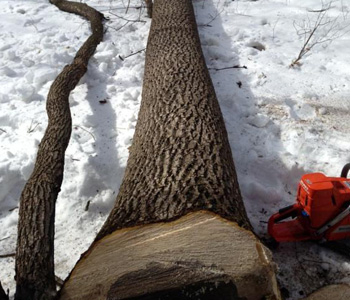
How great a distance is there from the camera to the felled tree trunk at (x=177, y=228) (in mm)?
1430

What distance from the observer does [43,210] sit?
2141 millimetres

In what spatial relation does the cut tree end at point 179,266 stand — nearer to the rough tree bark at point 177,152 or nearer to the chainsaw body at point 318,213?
the rough tree bark at point 177,152

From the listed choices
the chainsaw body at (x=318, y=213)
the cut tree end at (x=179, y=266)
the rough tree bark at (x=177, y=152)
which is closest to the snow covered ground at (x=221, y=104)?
the chainsaw body at (x=318, y=213)

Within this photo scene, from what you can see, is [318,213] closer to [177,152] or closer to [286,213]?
[286,213]

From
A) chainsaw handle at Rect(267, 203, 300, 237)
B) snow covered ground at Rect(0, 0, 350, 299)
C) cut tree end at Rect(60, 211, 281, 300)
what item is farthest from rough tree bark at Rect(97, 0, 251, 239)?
snow covered ground at Rect(0, 0, 350, 299)

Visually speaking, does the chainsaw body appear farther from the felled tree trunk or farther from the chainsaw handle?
the felled tree trunk

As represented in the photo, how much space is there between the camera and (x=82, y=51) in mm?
4277

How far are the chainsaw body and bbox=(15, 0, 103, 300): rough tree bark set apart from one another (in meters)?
1.46

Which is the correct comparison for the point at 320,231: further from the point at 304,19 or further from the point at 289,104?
the point at 304,19

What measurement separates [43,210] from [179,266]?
1.10m

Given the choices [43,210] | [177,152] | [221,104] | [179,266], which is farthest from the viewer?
[221,104]

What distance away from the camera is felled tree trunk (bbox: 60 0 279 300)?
4.69ft

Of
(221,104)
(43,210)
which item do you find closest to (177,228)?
(43,210)

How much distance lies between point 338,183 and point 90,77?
306cm
